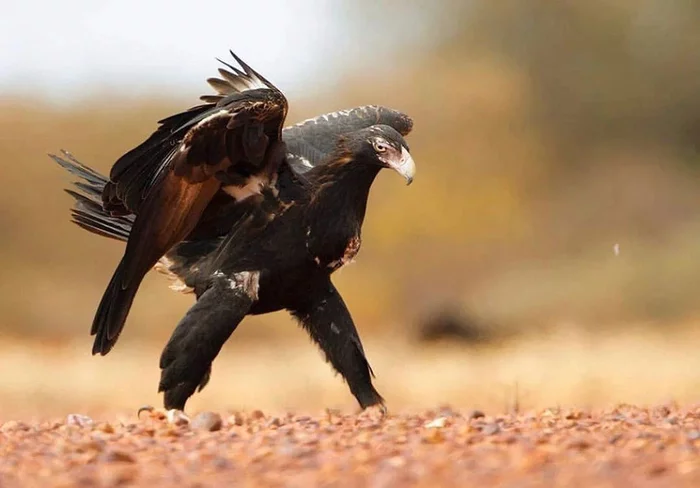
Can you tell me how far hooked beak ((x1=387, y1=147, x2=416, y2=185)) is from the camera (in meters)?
6.26

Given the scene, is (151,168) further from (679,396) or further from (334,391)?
(679,396)

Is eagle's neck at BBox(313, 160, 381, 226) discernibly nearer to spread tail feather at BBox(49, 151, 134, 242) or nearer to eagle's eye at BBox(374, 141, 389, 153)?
eagle's eye at BBox(374, 141, 389, 153)

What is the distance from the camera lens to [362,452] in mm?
4414

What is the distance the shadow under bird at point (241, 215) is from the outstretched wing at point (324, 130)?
16.0 inches

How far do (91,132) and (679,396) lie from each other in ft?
32.2

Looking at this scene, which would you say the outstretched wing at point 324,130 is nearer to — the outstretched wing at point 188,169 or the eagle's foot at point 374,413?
the outstretched wing at point 188,169

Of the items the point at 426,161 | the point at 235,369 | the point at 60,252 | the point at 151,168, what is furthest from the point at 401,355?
the point at 60,252

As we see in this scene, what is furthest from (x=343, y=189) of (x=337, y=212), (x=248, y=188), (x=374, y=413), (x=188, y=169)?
(x=374, y=413)

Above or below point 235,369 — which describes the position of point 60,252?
above

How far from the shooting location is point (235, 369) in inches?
475

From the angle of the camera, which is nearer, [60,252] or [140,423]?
[140,423]

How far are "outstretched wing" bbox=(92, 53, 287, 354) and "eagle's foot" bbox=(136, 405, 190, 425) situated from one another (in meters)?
0.48

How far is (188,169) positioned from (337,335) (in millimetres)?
1176


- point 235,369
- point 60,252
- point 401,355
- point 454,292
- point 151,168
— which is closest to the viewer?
point 151,168
